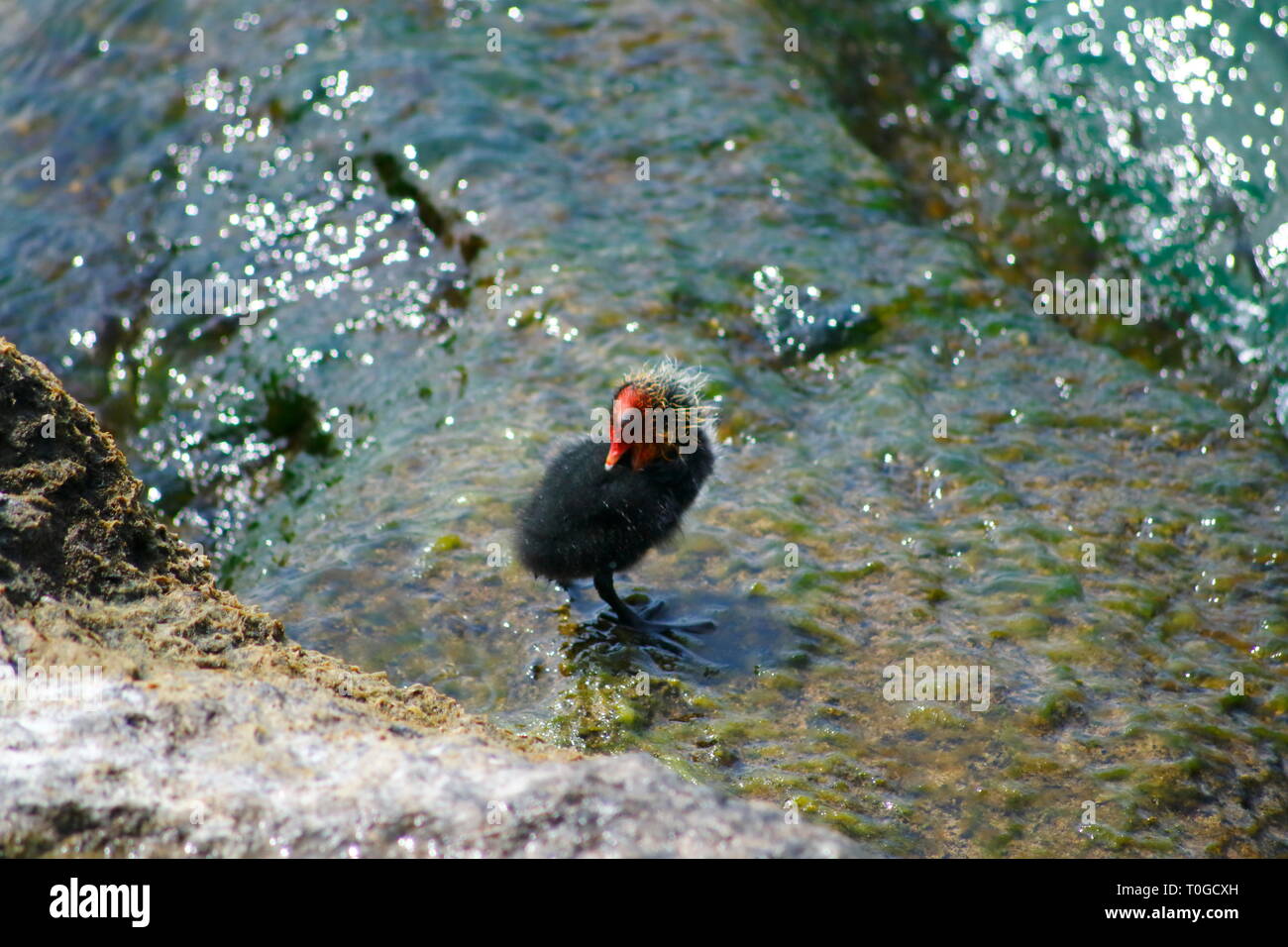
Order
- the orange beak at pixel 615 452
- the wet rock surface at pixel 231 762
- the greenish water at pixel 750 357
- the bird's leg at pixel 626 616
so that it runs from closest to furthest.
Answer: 1. the wet rock surface at pixel 231 762
2. the greenish water at pixel 750 357
3. the orange beak at pixel 615 452
4. the bird's leg at pixel 626 616

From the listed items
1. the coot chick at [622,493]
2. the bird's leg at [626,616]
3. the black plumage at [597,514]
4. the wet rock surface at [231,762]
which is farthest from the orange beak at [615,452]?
the wet rock surface at [231,762]

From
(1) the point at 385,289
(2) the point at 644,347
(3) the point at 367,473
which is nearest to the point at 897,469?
(2) the point at 644,347

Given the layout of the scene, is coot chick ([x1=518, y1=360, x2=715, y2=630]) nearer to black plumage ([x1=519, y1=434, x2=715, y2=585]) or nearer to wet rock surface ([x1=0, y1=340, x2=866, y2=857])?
black plumage ([x1=519, y1=434, x2=715, y2=585])

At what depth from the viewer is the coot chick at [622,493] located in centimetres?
456

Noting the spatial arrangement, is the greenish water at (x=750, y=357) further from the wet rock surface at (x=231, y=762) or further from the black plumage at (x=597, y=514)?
the wet rock surface at (x=231, y=762)

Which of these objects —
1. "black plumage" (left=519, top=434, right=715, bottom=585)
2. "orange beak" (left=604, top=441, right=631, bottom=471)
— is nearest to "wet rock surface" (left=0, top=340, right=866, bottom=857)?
"black plumage" (left=519, top=434, right=715, bottom=585)

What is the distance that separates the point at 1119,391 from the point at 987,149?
2886 mm

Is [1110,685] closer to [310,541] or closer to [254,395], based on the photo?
[310,541]

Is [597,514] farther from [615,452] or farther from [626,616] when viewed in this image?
[626,616]

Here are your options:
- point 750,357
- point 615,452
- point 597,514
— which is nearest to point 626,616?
point 597,514

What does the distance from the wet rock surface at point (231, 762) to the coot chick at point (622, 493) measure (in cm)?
139

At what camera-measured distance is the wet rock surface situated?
2.34 m

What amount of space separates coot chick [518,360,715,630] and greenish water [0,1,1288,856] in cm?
32

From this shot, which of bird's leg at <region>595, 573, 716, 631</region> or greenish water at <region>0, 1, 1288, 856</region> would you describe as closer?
greenish water at <region>0, 1, 1288, 856</region>
